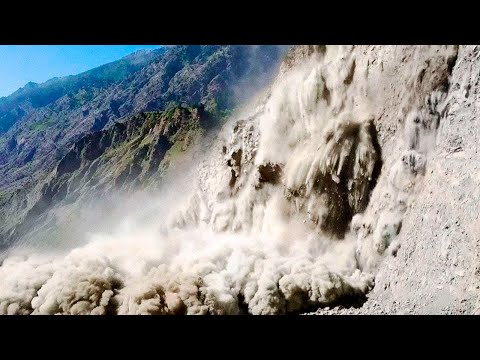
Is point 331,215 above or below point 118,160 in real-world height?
below

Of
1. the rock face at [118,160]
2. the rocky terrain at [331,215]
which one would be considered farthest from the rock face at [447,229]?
the rock face at [118,160]

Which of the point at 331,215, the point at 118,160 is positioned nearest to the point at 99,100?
the point at 118,160

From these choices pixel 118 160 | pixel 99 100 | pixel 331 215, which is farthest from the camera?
pixel 99 100

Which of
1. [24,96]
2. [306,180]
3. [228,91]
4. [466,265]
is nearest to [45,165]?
[228,91]

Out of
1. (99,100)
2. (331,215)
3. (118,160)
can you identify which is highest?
(99,100)

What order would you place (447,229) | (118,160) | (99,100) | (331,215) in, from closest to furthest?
(447,229)
(331,215)
(118,160)
(99,100)

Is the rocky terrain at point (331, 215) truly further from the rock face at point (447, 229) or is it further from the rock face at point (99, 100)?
the rock face at point (99, 100)

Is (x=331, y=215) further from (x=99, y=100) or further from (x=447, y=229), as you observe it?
(x=99, y=100)

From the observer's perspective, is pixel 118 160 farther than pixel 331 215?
Yes
